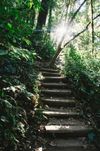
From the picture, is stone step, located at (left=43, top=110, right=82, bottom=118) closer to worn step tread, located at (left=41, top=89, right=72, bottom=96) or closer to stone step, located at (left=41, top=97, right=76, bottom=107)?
stone step, located at (left=41, top=97, right=76, bottom=107)

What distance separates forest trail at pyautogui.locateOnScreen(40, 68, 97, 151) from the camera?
6574mm

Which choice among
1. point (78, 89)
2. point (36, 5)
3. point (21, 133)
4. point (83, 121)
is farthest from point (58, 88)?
point (36, 5)

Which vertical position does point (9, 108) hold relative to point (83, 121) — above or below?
above

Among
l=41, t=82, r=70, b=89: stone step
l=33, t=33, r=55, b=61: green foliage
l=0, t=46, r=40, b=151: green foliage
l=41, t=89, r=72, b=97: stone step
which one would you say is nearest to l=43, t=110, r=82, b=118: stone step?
l=0, t=46, r=40, b=151: green foliage

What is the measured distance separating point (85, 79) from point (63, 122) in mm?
1856

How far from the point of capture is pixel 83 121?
771 cm

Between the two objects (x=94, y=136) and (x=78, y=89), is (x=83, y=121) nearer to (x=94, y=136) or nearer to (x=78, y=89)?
(x=94, y=136)

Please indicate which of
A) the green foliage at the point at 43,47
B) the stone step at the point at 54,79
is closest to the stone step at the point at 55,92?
the stone step at the point at 54,79

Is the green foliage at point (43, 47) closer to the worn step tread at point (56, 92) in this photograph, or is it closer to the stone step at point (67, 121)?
the worn step tread at point (56, 92)

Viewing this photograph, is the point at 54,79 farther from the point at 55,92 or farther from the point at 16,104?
the point at 16,104

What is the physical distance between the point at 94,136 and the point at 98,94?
1300 mm

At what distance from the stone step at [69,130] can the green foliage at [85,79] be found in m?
0.52

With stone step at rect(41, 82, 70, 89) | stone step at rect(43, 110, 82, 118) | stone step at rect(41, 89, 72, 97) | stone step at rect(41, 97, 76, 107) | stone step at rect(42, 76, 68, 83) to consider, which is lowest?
stone step at rect(43, 110, 82, 118)

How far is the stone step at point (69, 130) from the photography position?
6.92 m
